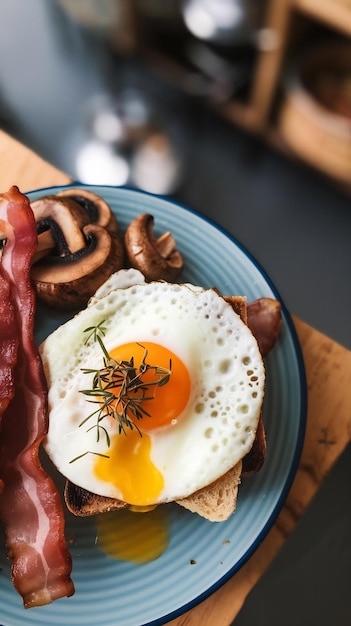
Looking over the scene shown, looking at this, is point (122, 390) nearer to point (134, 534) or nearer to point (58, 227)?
point (134, 534)

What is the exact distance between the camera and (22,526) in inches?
47.8

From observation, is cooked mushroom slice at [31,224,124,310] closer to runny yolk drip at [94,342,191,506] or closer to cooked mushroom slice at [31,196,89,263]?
cooked mushroom slice at [31,196,89,263]

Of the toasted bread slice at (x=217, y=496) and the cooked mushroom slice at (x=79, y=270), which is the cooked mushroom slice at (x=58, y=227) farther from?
the toasted bread slice at (x=217, y=496)

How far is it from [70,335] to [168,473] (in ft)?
1.22

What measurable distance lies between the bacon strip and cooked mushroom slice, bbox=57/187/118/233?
161 mm

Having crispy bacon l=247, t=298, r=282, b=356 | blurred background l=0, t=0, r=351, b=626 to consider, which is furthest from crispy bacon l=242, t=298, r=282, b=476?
blurred background l=0, t=0, r=351, b=626

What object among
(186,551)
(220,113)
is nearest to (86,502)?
(186,551)

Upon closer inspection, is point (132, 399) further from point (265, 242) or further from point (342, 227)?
point (342, 227)

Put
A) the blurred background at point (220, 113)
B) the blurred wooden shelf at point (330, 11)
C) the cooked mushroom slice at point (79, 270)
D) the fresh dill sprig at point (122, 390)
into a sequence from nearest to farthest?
the fresh dill sprig at point (122, 390)
the cooked mushroom slice at point (79, 270)
the blurred wooden shelf at point (330, 11)
the blurred background at point (220, 113)

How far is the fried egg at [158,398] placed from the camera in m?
1.18

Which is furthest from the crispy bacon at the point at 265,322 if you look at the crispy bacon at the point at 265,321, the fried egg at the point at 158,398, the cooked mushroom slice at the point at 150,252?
the cooked mushroom slice at the point at 150,252

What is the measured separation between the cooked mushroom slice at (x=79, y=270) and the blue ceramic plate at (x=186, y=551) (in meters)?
0.08

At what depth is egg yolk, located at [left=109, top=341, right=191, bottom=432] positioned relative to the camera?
46.6 inches

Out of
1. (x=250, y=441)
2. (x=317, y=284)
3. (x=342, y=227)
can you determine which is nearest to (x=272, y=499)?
(x=250, y=441)
